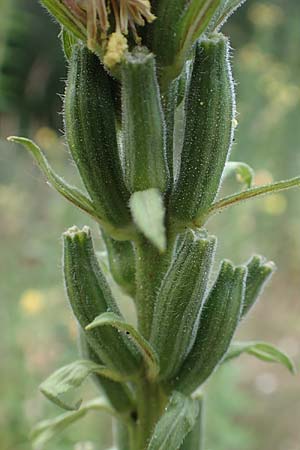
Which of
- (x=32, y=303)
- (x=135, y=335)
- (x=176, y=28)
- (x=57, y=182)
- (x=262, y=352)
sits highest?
(x=176, y=28)

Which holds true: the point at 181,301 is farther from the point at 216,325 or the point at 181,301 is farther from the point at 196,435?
the point at 196,435

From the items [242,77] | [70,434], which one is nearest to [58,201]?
[70,434]

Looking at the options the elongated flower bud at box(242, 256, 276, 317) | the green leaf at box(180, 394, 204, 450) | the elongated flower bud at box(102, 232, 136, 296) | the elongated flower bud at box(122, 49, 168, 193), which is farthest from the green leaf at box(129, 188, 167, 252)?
the green leaf at box(180, 394, 204, 450)

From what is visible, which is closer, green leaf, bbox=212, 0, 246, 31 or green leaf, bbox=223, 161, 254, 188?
green leaf, bbox=212, 0, 246, 31

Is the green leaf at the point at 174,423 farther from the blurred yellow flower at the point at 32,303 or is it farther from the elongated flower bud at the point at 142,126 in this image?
the blurred yellow flower at the point at 32,303

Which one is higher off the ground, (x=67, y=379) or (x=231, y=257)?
(x=231, y=257)

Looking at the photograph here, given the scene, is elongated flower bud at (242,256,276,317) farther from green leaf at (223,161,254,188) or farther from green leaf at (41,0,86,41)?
green leaf at (41,0,86,41)

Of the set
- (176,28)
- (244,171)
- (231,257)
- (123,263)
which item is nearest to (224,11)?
(176,28)
